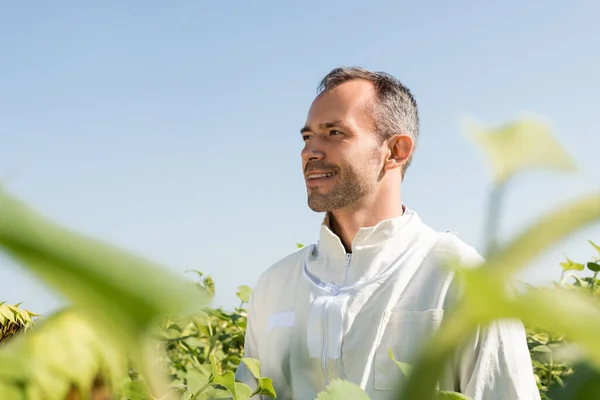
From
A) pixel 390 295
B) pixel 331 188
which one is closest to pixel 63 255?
pixel 390 295

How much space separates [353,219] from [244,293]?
0.41 metres

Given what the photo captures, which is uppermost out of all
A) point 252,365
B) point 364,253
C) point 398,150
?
point 398,150

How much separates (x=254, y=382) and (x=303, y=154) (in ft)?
2.73

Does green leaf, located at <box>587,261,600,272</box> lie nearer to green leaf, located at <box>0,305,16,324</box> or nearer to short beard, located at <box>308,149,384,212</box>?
short beard, located at <box>308,149,384,212</box>

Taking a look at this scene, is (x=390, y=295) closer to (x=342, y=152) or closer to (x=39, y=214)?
(x=342, y=152)

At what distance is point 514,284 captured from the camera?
139 millimetres

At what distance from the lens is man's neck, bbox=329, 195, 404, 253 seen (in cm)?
209

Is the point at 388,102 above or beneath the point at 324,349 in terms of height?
above

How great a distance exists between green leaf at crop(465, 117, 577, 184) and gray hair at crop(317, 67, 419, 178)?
6.97 feet

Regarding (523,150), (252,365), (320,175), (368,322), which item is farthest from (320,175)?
(523,150)

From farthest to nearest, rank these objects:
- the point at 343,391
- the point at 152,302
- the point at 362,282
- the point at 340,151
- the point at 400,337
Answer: the point at 340,151 < the point at 362,282 < the point at 400,337 < the point at 343,391 < the point at 152,302

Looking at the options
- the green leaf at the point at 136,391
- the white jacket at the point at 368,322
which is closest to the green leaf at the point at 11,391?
the green leaf at the point at 136,391

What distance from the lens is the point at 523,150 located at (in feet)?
0.45

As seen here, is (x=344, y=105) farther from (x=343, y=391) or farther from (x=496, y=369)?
(x=343, y=391)
